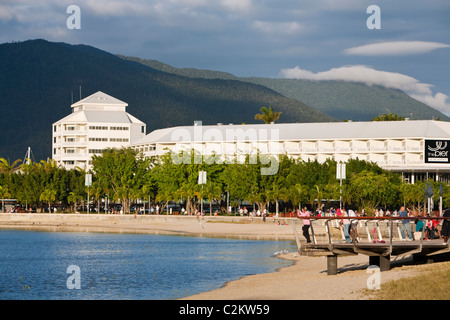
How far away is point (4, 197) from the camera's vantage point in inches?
5423

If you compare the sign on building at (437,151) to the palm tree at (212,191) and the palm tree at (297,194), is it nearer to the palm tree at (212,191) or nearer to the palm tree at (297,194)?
the palm tree at (297,194)

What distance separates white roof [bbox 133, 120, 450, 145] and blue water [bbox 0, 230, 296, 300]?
6907 centimetres

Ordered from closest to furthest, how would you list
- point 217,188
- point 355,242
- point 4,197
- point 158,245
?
point 355,242
point 158,245
point 217,188
point 4,197

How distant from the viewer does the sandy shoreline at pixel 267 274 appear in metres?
28.0

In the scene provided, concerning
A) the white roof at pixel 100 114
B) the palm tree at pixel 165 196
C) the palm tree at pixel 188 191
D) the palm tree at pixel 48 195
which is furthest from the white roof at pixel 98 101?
the palm tree at pixel 188 191

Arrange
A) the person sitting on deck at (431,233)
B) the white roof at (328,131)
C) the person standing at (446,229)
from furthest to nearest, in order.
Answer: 1. the white roof at (328,131)
2. the person sitting on deck at (431,233)
3. the person standing at (446,229)

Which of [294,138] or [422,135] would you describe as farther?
[294,138]

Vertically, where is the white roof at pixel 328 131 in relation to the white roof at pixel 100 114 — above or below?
below

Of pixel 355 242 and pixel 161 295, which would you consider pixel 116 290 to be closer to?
pixel 161 295

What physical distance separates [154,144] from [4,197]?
110 ft

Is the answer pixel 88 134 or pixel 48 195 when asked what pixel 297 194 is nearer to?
pixel 48 195

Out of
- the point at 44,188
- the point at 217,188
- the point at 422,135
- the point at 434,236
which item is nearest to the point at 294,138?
the point at 422,135

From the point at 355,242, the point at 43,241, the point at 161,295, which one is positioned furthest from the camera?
the point at 43,241

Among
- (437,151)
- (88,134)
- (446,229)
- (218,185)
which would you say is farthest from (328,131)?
(446,229)
